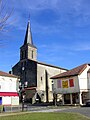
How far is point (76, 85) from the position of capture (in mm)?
43969

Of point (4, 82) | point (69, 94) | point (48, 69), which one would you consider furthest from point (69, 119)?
point (48, 69)

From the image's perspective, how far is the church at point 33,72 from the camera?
211 feet

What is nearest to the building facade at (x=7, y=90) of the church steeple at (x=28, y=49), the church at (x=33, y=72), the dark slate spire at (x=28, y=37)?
the church at (x=33, y=72)

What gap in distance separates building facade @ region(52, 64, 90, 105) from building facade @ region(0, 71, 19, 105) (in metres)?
10.3

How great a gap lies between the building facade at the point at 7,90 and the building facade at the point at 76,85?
10.3 m

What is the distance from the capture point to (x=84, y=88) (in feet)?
145

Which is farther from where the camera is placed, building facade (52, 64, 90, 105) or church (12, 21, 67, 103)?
church (12, 21, 67, 103)

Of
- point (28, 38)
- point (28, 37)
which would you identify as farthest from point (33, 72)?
point (28, 37)

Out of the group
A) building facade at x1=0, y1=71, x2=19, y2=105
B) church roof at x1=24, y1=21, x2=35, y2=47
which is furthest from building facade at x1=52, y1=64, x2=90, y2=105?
church roof at x1=24, y1=21, x2=35, y2=47

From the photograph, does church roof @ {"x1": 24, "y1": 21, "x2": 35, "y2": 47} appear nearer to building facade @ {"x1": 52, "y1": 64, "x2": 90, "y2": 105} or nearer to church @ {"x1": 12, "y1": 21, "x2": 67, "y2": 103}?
church @ {"x1": 12, "y1": 21, "x2": 67, "y2": 103}

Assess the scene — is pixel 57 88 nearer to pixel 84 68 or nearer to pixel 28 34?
pixel 84 68

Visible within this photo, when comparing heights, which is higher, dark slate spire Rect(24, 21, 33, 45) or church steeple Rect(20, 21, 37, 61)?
dark slate spire Rect(24, 21, 33, 45)

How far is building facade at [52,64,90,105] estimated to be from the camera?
43688 millimetres

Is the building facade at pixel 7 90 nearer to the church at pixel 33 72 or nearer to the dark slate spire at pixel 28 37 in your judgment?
the church at pixel 33 72
